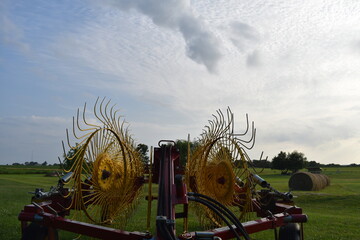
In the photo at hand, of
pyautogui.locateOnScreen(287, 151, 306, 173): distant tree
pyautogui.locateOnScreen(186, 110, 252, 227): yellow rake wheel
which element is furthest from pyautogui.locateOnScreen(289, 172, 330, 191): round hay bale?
pyautogui.locateOnScreen(287, 151, 306, 173): distant tree

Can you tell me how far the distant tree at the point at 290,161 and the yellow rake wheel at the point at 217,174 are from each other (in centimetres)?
6396

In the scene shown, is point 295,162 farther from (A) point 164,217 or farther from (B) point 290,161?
(A) point 164,217

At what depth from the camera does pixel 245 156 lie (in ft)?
15.4

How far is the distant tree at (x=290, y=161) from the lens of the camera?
66.8 m

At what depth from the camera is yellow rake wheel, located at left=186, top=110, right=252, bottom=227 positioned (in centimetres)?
500

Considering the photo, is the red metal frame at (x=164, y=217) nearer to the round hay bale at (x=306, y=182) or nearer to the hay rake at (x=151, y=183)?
the hay rake at (x=151, y=183)

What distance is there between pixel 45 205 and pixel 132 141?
1796 mm

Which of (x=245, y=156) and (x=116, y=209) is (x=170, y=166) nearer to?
(x=245, y=156)

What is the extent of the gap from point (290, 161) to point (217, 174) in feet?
214

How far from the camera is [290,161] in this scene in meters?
66.9

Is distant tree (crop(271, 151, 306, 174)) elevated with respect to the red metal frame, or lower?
elevated

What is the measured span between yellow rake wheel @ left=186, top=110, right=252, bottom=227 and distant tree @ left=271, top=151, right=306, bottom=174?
6396 centimetres

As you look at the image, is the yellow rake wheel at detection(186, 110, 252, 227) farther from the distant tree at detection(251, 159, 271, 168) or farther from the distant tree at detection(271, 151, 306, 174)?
the distant tree at detection(271, 151, 306, 174)

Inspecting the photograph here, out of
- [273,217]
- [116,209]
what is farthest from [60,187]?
[273,217]
